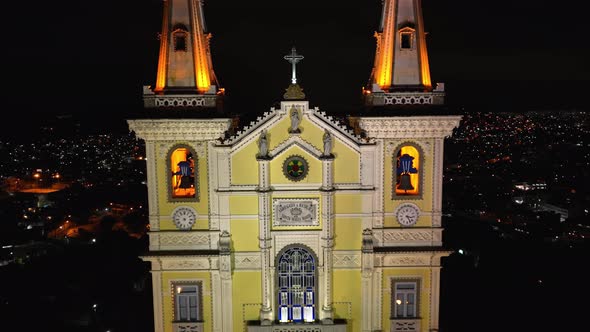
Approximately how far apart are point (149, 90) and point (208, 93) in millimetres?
2614

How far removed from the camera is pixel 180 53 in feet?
83.5

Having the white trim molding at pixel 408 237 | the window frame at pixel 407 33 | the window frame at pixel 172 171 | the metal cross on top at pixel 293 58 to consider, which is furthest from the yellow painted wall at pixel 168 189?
the window frame at pixel 407 33

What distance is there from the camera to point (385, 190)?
25703 millimetres

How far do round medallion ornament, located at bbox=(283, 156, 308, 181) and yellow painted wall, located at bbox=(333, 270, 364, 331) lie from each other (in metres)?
4.76

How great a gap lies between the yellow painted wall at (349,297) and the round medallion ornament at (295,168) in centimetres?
476

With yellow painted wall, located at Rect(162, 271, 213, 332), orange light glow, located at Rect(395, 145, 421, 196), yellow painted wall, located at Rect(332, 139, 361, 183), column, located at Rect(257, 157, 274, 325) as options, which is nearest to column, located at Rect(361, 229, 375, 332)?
orange light glow, located at Rect(395, 145, 421, 196)

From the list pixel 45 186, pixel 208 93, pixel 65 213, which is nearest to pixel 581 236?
pixel 208 93

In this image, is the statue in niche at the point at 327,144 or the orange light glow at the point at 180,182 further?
the orange light glow at the point at 180,182

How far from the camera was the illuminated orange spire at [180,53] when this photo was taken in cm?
2538

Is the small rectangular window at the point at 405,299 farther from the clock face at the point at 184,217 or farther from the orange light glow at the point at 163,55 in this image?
the orange light glow at the point at 163,55

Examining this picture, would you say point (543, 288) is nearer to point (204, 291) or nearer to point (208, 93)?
point (204, 291)

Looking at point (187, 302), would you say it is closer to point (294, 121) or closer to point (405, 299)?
point (294, 121)

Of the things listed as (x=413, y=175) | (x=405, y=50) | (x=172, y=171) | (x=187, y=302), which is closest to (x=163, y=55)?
(x=172, y=171)

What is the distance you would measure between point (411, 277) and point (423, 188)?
13.7 feet
